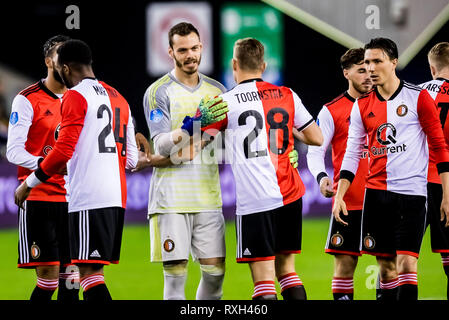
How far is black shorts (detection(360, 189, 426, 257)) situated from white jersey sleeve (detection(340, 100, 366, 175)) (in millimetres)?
242

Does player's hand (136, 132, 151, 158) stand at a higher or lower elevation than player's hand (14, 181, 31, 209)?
higher

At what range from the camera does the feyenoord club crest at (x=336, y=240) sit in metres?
6.25

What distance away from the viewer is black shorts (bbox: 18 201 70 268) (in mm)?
5906

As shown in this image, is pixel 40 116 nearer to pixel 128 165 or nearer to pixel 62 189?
pixel 62 189

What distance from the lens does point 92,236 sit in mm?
5086

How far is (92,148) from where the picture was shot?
16.8ft

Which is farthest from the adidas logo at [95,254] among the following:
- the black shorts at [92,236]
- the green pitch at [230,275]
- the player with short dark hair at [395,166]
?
the green pitch at [230,275]

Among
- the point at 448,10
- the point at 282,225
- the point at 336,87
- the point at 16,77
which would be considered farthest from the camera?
the point at 16,77

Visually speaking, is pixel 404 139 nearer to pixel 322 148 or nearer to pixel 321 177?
pixel 321 177

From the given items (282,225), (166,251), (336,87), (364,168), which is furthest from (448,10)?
(336,87)

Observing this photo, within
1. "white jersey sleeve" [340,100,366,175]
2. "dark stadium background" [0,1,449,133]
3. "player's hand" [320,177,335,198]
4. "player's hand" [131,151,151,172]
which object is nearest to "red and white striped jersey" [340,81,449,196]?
"white jersey sleeve" [340,100,366,175]

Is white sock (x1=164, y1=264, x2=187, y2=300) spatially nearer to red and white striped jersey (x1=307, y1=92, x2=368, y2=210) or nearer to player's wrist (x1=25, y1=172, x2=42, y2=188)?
player's wrist (x1=25, y1=172, x2=42, y2=188)

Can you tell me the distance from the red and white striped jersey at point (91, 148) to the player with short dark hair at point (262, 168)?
712 mm
